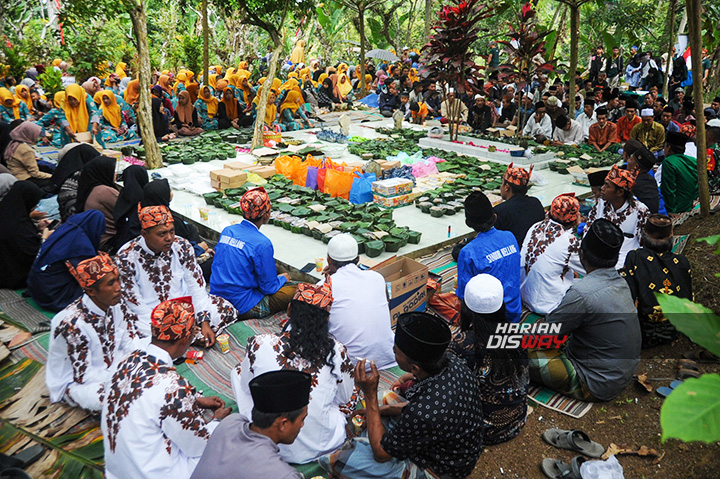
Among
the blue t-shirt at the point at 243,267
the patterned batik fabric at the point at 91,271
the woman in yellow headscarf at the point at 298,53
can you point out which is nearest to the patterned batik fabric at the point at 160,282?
the blue t-shirt at the point at 243,267

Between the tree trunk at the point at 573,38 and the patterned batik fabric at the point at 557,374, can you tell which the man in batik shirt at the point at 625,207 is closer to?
the patterned batik fabric at the point at 557,374

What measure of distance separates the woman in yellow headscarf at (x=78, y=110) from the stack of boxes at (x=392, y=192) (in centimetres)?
581

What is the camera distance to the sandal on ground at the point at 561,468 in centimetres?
275

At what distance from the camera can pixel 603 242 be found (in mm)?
3207

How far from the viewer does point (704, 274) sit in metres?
4.60

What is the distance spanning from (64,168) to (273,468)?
5351 mm

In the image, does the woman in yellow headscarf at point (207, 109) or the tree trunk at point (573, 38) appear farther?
the woman in yellow headscarf at point (207, 109)

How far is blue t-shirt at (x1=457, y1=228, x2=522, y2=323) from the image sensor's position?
12.6 ft

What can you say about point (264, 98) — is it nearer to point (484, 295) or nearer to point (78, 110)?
point (78, 110)

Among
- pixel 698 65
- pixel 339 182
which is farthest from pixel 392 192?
pixel 698 65

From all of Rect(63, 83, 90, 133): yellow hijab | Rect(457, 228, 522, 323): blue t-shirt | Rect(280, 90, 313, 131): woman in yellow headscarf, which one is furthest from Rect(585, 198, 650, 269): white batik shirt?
Rect(63, 83, 90, 133): yellow hijab

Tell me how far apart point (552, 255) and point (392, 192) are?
9.75 feet

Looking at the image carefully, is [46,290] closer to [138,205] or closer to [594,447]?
[138,205]

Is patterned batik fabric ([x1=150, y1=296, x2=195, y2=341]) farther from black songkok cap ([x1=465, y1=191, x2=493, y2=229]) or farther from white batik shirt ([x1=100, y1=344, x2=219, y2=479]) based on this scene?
black songkok cap ([x1=465, y1=191, x2=493, y2=229])
